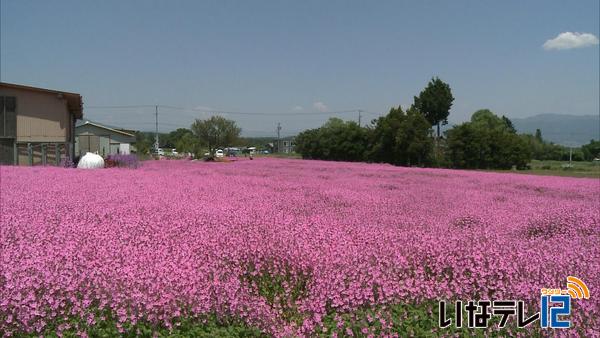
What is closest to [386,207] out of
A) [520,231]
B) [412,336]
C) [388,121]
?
[520,231]

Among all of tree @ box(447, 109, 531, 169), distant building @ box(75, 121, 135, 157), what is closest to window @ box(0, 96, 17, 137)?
Result: distant building @ box(75, 121, 135, 157)

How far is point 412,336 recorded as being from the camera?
3270 millimetres

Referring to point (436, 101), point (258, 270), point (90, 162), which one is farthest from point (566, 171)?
point (258, 270)

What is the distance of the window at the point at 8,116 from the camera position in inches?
1145

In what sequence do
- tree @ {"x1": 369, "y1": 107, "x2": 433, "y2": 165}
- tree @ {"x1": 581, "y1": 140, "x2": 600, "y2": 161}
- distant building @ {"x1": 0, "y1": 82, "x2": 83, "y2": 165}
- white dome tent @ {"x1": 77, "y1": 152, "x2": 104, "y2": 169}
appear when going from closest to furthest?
white dome tent @ {"x1": 77, "y1": 152, "x2": 104, "y2": 169}
distant building @ {"x1": 0, "y1": 82, "x2": 83, "y2": 165}
tree @ {"x1": 369, "y1": 107, "x2": 433, "y2": 165}
tree @ {"x1": 581, "y1": 140, "x2": 600, "y2": 161}

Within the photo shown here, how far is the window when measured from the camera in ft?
95.5

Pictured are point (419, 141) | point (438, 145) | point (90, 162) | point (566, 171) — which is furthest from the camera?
point (438, 145)

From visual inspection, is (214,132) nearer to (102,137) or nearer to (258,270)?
(102,137)

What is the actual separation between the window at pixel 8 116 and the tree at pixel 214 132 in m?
31.7

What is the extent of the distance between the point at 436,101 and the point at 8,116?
4938 centimetres

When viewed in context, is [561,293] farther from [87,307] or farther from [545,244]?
[87,307]

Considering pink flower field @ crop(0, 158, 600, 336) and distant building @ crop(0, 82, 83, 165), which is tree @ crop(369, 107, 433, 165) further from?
pink flower field @ crop(0, 158, 600, 336)

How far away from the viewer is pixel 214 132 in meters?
61.1

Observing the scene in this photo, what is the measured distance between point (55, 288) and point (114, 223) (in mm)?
2395
